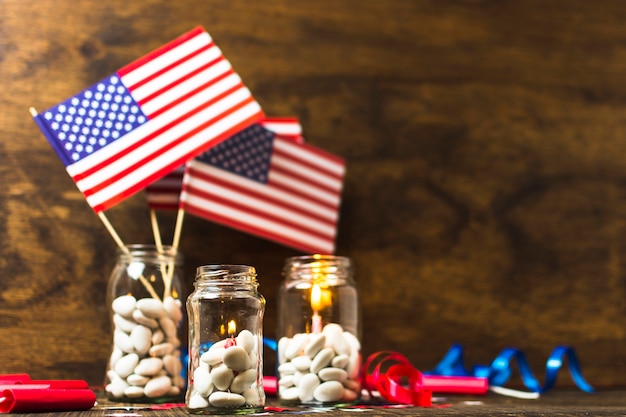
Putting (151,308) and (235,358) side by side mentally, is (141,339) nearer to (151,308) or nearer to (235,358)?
(151,308)

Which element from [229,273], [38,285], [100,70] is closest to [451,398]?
[229,273]

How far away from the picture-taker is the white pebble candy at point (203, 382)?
3.77 feet

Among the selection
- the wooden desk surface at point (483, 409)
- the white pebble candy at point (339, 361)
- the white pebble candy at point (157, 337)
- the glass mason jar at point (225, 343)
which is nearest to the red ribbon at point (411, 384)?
the wooden desk surface at point (483, 409)

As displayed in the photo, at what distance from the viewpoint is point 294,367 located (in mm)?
1313

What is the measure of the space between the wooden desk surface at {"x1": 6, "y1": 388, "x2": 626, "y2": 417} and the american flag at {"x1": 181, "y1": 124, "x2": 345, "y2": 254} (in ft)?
1.27

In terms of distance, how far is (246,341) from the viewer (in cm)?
118

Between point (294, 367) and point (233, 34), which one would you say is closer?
→ point (294, 367)

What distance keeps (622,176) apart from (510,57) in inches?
16.5

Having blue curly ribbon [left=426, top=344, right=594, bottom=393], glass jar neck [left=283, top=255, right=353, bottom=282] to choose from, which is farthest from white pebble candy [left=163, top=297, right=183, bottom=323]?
blue curly ribbon [left=426, top=344, right=594, bottom=393]

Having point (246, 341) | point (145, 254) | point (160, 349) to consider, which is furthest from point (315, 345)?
point (145, 254)

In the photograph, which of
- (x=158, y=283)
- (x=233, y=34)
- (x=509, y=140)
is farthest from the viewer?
(x=509, y=140)

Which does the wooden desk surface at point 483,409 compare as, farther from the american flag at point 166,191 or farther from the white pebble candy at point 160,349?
the american flag at point 166,191

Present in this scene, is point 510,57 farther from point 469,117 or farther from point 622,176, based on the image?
point 622,176

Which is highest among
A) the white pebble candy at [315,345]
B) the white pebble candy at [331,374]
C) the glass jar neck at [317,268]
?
the glass jar neck at [317,268]
